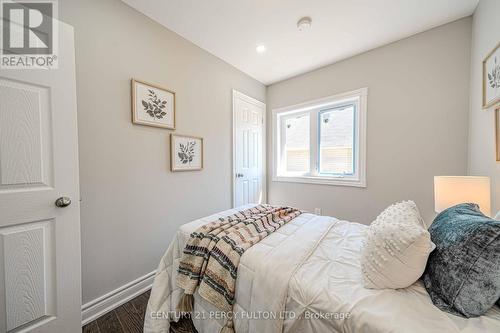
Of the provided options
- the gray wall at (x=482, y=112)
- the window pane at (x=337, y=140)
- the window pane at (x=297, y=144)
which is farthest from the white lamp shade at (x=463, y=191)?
the window pane at (x=297, y=144)

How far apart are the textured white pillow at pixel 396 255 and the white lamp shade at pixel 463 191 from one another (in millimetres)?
924

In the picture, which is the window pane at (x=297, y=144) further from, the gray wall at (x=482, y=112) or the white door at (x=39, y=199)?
the white door at (x=39, y=199)

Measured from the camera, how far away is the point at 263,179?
136 inches

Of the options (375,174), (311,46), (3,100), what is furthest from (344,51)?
(3,100)

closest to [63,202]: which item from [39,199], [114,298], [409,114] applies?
[39,199]

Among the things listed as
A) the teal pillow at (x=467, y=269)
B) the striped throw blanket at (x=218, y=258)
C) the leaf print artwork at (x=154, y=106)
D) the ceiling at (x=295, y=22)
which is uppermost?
the ceiling at (x=295, y=22)

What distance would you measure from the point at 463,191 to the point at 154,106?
2712 mm

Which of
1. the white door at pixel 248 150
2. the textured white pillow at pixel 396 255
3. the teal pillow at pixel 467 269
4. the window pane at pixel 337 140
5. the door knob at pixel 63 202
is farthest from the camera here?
the white door at pixel 248 150

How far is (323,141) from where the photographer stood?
117 inches

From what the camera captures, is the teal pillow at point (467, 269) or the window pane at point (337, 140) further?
the window pane at point (337, 140)

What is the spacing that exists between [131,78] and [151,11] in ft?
2.25

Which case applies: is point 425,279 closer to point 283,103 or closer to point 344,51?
point 344,51

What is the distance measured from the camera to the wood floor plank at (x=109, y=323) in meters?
1.39

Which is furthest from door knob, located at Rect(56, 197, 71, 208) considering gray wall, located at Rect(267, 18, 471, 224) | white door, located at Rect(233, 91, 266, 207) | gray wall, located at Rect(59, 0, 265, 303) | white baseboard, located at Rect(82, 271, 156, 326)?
gray wall, located at Rect(267, 18, 471, 224)
